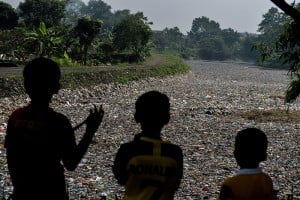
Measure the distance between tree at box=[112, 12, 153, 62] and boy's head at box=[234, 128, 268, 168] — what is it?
1648 inches

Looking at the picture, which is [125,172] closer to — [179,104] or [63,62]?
[179,104]

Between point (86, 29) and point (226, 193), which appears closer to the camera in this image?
point (226, 193)

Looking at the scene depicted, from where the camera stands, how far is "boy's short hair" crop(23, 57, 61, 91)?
2.89 meters

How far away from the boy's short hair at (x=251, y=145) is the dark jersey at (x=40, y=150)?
41.4 inches

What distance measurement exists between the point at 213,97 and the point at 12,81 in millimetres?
11565

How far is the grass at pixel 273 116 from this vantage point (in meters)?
18.0

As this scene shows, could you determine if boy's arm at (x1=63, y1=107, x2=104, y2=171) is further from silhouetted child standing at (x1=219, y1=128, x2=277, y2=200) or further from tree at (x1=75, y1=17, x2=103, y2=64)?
tree at (x1=75, y1=17, x2=103, y2=64)

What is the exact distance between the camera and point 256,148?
310 cm

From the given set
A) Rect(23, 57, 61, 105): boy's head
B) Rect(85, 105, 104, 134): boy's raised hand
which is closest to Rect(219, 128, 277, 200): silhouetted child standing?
Rect(85, 105, 104, 134): boy's raised hand

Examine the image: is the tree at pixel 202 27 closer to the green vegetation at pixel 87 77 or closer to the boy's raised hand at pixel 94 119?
the green vegetation at pixel 87 77

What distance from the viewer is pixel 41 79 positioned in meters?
2.92

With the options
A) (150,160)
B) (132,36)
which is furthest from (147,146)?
(132,36)

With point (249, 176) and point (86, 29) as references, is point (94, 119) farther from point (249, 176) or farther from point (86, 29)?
point (86, 29)

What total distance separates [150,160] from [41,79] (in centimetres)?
81
